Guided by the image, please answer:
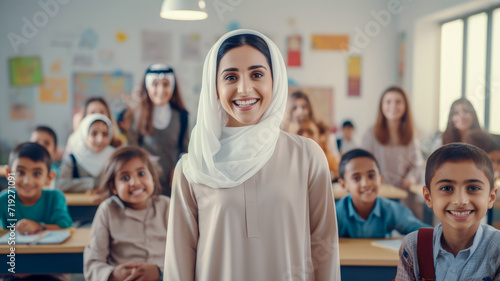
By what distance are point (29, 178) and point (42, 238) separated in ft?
1.14

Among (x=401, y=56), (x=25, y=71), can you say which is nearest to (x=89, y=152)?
(x=25, y=71)

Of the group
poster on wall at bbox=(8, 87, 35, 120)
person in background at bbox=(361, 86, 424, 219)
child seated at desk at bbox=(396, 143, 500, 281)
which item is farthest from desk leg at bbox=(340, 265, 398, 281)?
poster on wall at bbox=(8, 87, 35, 120)

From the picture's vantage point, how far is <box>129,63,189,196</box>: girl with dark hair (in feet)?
11.8

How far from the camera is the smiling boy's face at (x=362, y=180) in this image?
98.1 inches

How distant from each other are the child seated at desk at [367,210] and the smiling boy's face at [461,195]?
0.99 m

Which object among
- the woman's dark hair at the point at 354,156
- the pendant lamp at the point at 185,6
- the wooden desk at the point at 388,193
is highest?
the pendant lamp at the point at 185,6

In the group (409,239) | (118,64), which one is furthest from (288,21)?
(409,239)

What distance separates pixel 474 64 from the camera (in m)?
5.68

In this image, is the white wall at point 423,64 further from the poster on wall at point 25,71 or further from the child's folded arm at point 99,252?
the child's folded arm at point 99,252

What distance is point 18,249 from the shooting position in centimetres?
234

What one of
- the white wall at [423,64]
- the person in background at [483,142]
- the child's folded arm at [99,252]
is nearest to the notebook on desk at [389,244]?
the child's folded arm at [99,252]

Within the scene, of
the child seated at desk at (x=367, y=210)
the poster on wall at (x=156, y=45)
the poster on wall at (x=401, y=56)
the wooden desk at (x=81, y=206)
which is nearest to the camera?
the child seated at desk at (x=367, y=210)

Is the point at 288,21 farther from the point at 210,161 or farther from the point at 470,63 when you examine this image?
the point at 210,161

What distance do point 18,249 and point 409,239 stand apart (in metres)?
1.74
